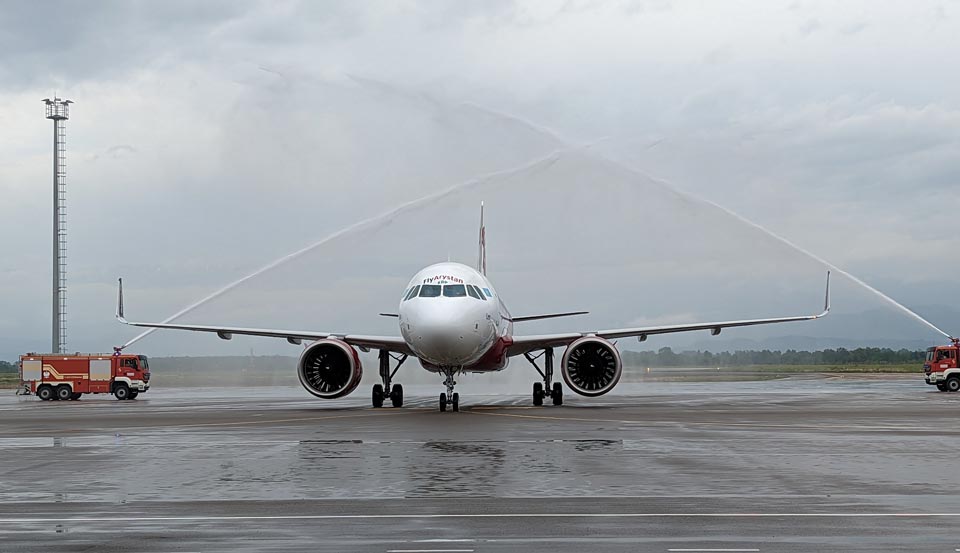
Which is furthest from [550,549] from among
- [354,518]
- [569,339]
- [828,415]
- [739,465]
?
[569,339]

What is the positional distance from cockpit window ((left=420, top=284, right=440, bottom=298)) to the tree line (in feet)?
Answer: 172

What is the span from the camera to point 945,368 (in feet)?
186

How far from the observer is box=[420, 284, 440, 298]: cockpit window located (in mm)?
33344

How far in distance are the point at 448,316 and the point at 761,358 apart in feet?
362

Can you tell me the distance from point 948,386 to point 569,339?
91.8 feet

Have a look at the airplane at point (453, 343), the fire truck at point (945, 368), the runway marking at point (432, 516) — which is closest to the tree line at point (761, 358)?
the fire truck at point (945, 368)

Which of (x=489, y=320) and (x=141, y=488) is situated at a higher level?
(x=489, y=320)

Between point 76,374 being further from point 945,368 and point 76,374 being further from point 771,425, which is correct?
point 945,368

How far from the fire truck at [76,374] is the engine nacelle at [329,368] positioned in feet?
71.3

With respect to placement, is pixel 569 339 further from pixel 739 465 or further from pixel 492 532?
pixel 492 532

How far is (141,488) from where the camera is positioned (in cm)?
1429

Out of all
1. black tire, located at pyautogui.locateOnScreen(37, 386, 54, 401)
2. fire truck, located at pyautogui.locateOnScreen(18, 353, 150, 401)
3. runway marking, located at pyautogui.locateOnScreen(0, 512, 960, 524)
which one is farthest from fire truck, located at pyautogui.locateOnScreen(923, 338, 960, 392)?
runway marking, located at pyautogui.locateOnScreen(0, 512, 960, 524)

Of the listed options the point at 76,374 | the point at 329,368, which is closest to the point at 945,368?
the point at 329,368

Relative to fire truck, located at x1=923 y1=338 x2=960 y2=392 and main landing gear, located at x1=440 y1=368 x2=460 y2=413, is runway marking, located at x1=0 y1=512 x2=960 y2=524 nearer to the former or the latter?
main landing gear, located at x1=440 y1=368 x2=460 y2=413
